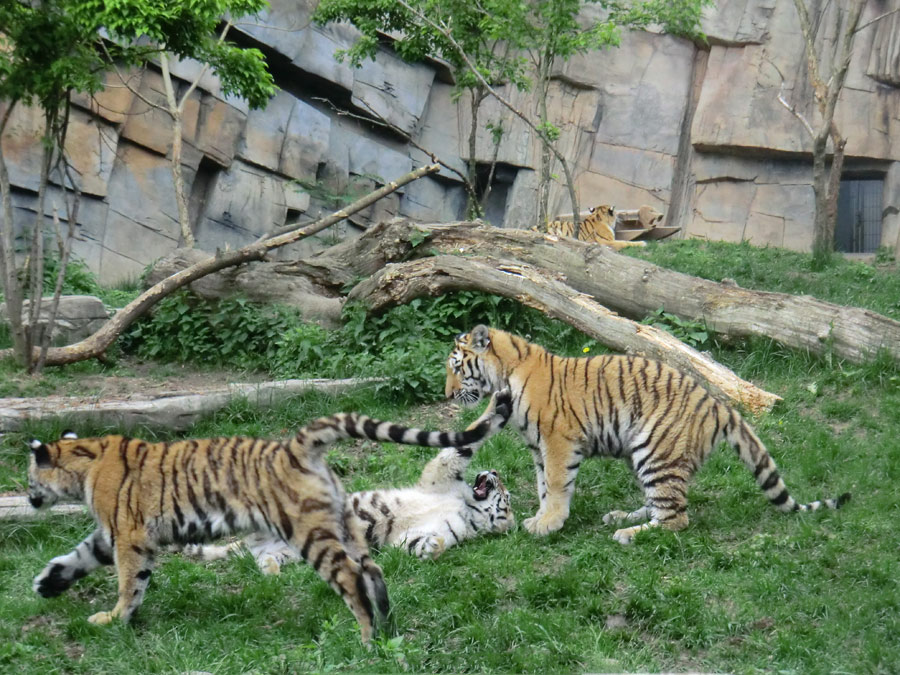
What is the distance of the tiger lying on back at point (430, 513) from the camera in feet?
19.9

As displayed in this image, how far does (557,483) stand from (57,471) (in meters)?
3.08

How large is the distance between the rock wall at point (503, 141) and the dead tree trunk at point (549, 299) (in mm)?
8950

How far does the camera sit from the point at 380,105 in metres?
A: 21.5

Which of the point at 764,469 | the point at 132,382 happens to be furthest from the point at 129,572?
the point at 132,382

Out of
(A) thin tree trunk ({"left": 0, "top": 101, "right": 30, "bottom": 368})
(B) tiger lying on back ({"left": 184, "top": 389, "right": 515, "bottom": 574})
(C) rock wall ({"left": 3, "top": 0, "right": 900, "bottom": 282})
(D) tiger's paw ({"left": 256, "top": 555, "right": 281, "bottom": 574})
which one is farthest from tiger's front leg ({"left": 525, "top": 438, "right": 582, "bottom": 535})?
(C) rock wall ({"left": 3, "top": 0, "right": 900, "bottom": 282})

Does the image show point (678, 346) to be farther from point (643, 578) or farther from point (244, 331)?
point (244, 331)

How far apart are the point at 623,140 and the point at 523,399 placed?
16944 mm

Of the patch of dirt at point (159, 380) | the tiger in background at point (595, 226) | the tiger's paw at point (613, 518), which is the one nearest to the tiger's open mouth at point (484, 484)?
the tiger's paw at point (613, 518)

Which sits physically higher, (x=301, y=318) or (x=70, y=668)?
(x=301, y=318)

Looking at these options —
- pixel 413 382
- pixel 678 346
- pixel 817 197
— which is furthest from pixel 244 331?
pixel 817 197

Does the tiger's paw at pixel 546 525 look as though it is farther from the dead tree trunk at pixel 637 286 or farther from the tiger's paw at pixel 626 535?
the dead tree trunk at pixel 637 286

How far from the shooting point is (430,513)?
6.37 m

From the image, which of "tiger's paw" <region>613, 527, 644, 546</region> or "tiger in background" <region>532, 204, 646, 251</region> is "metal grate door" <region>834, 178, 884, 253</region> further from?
"tiger's paw" <region>613, 527, 644, 546</region>

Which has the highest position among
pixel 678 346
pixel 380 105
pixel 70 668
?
pixel 380 105
